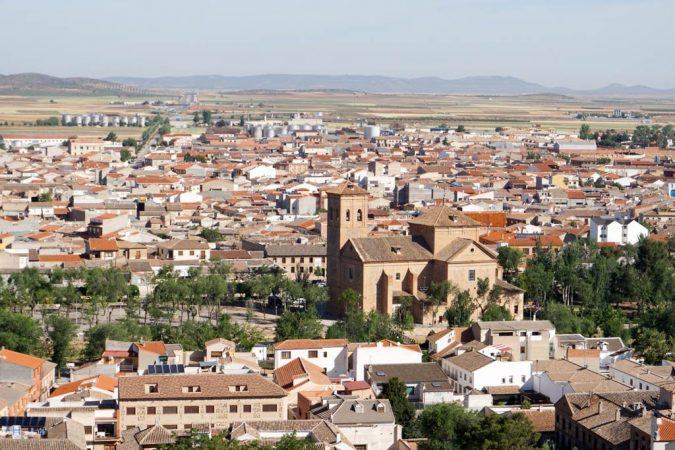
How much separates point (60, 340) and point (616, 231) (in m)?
27.3

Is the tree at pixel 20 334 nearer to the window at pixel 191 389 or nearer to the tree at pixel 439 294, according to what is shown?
the window at pixel 191 389

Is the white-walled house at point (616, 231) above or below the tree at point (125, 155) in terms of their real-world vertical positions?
above

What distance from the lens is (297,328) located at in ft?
109

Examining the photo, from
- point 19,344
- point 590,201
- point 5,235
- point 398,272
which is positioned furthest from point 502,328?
point 590,201

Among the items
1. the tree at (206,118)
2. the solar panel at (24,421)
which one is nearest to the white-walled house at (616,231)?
the solar panel at (24,421)

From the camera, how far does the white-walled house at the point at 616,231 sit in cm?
5281

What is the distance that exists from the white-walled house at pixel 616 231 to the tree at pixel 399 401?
28.0 m

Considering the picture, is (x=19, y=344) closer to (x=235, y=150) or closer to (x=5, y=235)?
(x=5, y=235)

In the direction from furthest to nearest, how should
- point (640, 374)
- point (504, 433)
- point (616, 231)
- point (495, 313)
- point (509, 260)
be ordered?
point (616, 231), point (509, 260), point (495, 313), point (640, 374), point (504, 433)

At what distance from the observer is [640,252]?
4312cm

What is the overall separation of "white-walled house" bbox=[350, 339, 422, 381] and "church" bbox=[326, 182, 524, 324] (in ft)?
24.7

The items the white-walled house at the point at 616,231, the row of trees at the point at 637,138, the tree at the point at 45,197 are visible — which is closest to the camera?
the white-walled house at the point at 616,231

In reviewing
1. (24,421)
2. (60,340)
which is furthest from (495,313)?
(24,421)

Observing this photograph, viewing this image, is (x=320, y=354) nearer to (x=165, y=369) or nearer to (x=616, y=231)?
(x=165, y=369)
